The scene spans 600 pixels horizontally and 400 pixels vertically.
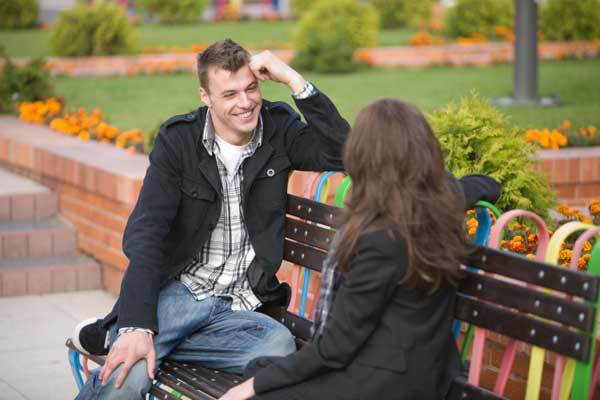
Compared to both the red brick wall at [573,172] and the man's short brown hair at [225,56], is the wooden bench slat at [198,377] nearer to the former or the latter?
the man's short brown hair at [225,56]

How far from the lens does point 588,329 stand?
2.83 metres

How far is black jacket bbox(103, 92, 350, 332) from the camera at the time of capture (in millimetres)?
3684

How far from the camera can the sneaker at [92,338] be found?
3916 mm

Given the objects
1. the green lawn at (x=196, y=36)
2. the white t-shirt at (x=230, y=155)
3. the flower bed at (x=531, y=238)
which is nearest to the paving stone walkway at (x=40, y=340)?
the white t-shirt at (x=230, y=155)

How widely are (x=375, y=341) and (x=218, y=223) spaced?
3.51 ft

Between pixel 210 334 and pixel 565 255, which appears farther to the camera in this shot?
pixel 565 255

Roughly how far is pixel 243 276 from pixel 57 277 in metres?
2.92

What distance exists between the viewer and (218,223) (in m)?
3.86

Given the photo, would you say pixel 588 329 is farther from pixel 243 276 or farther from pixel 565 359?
pixel 243 276

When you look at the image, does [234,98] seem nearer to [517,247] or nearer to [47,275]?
[517,247]

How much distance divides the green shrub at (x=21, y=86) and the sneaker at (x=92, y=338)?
5.75m

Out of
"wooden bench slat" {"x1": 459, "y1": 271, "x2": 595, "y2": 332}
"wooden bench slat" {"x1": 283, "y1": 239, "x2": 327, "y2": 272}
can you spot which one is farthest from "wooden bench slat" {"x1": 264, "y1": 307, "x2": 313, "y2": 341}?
"wooden bench slat" {"x1": 459, "y1": 271, "x2": 595, "y2": 332}

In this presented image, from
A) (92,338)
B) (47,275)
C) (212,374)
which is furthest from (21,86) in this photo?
(212,374)

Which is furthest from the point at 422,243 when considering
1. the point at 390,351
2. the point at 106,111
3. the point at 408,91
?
the point at 408,91
